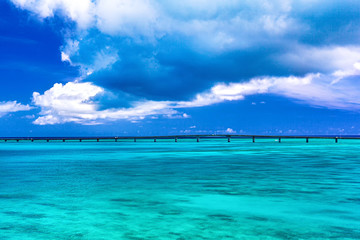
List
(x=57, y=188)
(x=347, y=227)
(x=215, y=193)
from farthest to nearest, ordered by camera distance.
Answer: (x=57, y=188)
(x=215, y=193)
(x=347, y=227)

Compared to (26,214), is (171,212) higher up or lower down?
lower down

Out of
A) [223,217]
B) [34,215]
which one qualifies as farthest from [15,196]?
[223,217]

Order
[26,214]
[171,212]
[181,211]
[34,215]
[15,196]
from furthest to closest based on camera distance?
[15,196] → [181,211] → [171,212] → [26,214] → [34,215]

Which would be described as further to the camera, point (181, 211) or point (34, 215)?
point (181, 211)

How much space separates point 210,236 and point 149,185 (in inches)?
536

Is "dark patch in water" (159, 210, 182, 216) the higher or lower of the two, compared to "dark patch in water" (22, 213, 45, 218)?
lower

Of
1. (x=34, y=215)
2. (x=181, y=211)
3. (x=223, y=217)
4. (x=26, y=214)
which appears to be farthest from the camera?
(x=181, y=211)

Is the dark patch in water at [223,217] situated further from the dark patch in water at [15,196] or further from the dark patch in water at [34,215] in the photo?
the dark patch in water at [15,196]

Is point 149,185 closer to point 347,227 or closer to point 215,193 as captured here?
point 215,193

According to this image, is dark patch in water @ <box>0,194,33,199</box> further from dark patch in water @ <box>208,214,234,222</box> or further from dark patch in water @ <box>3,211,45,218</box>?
dark patch in water @ <box>208,214,234,222</box>

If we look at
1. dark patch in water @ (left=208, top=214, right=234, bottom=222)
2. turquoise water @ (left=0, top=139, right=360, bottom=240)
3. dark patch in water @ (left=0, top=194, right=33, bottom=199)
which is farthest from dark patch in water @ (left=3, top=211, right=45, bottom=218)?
dark patch in water @ (left=208, top=214, right=234, bottom=222)

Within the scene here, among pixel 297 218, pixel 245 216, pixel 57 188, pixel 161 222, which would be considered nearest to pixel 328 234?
pixel 297 218

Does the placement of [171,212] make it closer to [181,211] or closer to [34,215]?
[181,211]

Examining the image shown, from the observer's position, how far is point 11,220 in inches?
538
